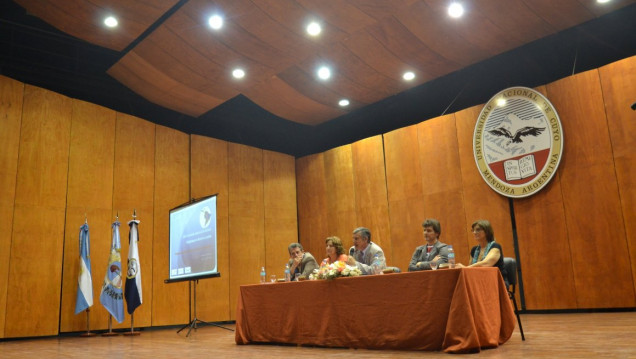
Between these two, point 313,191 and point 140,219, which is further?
point 313,191

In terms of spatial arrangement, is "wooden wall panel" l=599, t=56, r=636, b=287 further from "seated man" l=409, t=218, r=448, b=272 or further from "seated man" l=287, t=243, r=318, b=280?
"seated man" l=287, t=243, r=318, b=280

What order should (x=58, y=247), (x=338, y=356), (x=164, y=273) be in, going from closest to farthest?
(x=338, y=356)
(x=58, y=247)
(x=164, y=273)

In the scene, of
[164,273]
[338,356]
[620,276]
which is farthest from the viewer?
[164,273]

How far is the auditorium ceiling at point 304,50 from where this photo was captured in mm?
5941

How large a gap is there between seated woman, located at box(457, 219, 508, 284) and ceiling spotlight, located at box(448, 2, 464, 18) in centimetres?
304

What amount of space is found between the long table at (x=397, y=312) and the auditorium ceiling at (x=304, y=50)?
3411mm

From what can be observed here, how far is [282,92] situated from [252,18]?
7.65 feet

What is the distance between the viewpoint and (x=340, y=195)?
9031mm

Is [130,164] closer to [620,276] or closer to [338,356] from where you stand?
[338,356]

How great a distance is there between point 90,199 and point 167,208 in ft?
4.11

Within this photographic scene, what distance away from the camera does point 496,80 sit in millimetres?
7242

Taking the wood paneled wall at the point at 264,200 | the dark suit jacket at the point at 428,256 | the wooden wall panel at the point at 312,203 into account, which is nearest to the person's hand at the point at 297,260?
the dark suit jacket at the point at 428,256

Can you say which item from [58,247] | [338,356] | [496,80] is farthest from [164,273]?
[496,80]

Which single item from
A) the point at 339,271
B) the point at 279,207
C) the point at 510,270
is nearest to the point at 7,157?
the point at 279,207
